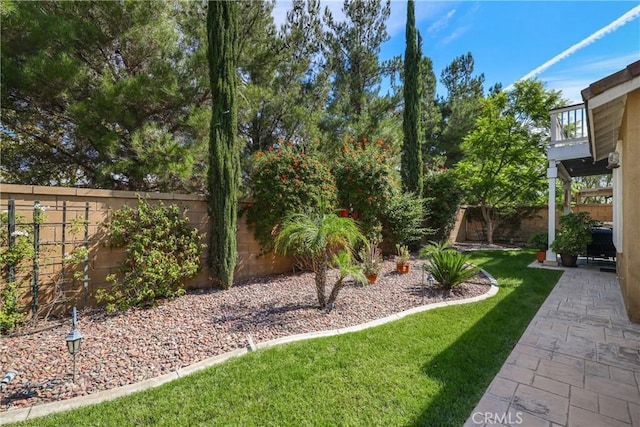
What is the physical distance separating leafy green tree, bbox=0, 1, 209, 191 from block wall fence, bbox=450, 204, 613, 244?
13.7 meters

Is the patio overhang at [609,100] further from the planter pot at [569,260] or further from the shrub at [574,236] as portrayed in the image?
the planter pot at [569,260]

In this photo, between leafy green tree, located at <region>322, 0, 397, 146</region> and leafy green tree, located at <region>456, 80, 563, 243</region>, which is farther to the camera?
leafy green tree, located at <region>322, 0, 397, 146</region>

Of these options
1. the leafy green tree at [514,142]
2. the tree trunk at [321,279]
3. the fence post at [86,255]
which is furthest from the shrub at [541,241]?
the fence post at [86,255]

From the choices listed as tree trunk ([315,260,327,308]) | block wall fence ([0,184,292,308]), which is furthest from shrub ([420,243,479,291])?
block wall fence ([0,184,292,308])

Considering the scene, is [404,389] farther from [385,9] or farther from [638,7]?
[385,9]

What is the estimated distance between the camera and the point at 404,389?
279cm

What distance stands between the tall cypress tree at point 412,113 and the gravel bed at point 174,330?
6265 mm

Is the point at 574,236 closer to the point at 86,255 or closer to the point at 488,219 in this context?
the point at 488,219

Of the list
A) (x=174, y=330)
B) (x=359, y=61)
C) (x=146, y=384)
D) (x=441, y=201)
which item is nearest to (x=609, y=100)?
(x=146, y=384)

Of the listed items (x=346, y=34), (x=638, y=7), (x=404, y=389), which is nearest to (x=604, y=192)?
(x=638, y=7)

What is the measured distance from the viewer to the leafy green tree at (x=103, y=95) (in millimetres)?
6262

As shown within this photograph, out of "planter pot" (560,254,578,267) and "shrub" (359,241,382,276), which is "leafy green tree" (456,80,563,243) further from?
"shrub" (359,241,382,276)

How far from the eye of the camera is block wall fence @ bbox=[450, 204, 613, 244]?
593 inches

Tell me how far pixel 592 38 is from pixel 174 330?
15400 mm
